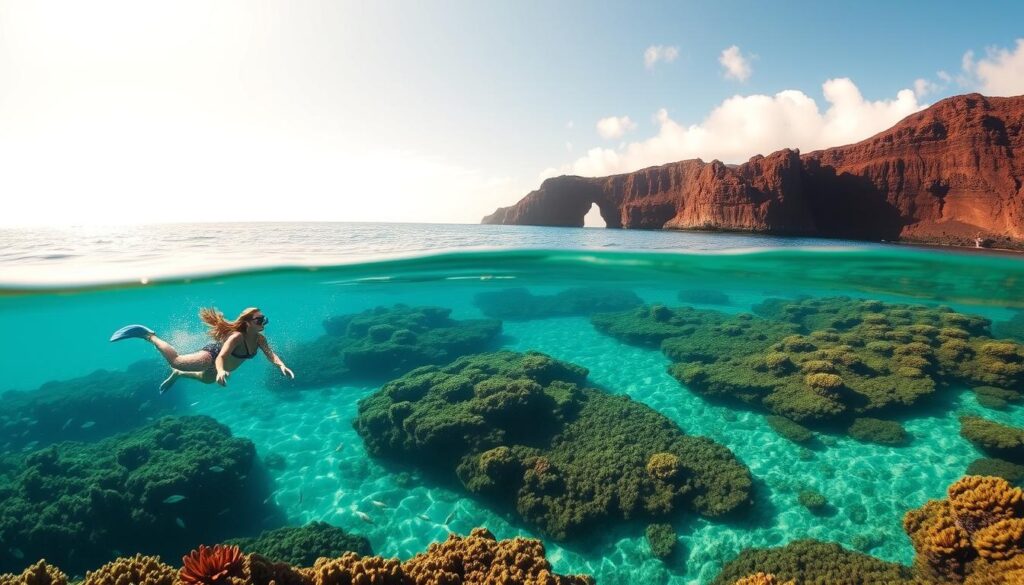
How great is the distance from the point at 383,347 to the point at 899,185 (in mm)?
49822

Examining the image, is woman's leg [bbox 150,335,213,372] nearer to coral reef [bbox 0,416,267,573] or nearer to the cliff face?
coral reef [bbox 0,416,267,573]

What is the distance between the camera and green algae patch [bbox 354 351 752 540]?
9875mm

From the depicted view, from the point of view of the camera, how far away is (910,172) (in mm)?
38219

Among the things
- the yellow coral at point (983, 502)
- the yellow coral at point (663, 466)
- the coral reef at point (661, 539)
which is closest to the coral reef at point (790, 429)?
the yellow coral at point (663, 466)

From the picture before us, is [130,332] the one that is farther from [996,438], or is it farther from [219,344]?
[996,438]

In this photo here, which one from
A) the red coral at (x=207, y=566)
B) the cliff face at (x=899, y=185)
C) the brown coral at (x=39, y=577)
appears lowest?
the brown coral at (x=39, y=577)

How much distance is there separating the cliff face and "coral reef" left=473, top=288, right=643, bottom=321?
51.8ft

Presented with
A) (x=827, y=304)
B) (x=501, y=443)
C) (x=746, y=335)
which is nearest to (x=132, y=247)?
(x=501, y=443)

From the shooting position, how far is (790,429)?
1273 centimetres

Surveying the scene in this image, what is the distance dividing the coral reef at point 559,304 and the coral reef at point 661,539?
21232 mm

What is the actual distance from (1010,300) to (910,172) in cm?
1608

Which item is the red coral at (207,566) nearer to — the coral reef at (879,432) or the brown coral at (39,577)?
the brown coral at (39,577)

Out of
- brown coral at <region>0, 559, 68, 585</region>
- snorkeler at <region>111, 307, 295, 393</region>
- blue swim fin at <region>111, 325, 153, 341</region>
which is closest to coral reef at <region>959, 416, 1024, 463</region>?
snorkeler at <region>111, 307, 295, 393</region>

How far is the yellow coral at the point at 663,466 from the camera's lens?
10336mm
